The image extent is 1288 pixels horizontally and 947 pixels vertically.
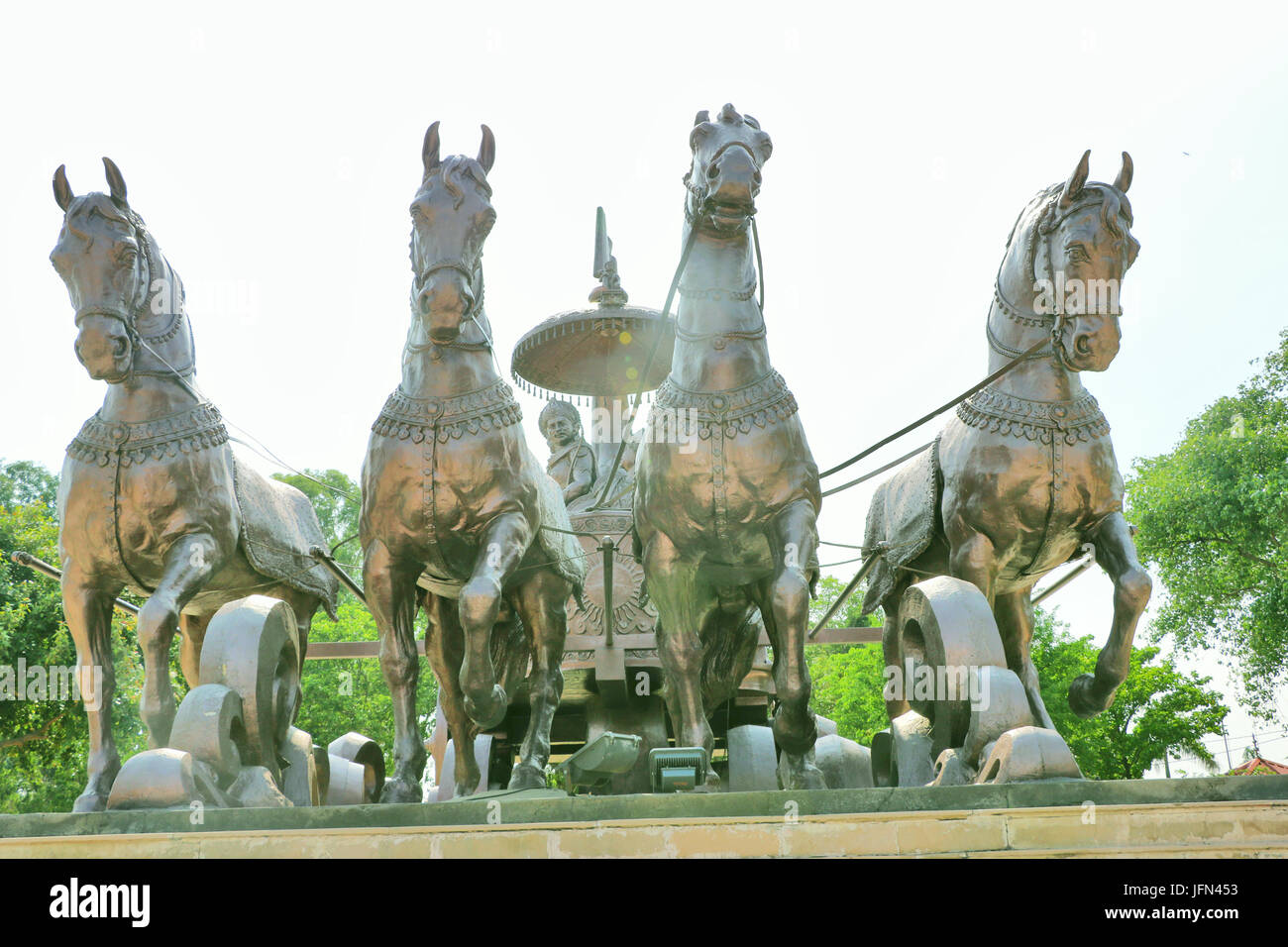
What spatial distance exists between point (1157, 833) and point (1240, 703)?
21.7m

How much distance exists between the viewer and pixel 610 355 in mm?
12086

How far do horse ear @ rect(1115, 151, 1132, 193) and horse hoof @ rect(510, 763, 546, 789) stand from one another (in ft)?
15.1

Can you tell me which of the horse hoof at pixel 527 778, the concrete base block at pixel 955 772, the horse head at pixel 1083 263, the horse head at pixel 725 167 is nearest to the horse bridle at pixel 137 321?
the horse hoof at pixel 527 778

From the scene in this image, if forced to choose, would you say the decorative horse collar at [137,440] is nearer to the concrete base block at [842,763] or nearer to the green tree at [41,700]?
the concrete base block at [842,763]

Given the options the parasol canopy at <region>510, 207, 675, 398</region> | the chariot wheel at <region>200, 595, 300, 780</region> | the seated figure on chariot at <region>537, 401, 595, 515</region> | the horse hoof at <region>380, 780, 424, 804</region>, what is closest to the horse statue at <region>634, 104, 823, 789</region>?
the horse hoof at <region>380, 780, 424, 804</region>

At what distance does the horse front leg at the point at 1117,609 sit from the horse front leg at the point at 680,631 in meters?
2.11

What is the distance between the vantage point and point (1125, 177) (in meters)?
7.14

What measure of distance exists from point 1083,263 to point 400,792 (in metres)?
4.65

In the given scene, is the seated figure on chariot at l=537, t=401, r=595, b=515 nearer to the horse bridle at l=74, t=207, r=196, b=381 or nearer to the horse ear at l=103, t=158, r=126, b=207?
the horse bridle at l=74, t=207, r=196, b=381

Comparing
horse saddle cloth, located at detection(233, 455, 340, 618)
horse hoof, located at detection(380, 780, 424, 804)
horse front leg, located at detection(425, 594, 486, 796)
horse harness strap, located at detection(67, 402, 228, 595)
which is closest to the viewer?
horse hoof, located at detection(380, 780, 424, 804)

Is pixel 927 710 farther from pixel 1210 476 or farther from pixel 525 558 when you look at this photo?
pixel 1210 476

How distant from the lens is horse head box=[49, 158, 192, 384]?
7.06 meters

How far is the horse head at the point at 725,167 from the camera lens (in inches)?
274
